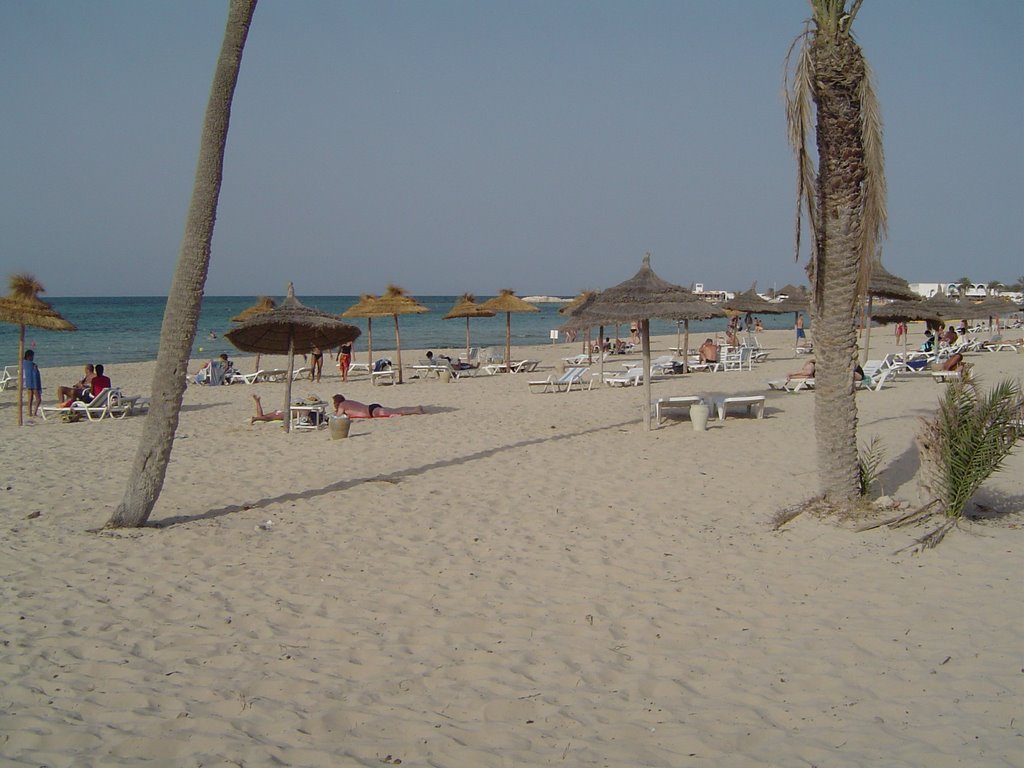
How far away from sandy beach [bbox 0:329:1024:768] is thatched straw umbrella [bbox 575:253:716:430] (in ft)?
8.34

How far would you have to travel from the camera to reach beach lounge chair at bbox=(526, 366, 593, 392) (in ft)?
54.9

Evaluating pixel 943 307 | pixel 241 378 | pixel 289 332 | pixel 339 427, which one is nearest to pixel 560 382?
pixel 289 332

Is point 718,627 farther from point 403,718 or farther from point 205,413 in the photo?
point 205,413

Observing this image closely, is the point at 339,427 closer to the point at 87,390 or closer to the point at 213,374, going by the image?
the point at 87,390

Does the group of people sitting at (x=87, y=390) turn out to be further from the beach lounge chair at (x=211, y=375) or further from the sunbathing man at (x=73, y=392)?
the beach lounge chair at (x=211, y=375)

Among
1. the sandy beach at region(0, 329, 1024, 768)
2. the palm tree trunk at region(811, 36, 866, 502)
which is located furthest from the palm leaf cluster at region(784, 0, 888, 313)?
the sandy beach at region(0, 329, 1024, 768)

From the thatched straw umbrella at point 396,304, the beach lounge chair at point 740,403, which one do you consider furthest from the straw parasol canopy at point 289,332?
the thatched straw umbrella at point 396,304

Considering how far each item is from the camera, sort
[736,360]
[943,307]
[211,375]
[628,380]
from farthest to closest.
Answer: [736,360] → [211,375] → [943,307] → [628,380]

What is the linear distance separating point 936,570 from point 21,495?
778 centimetres

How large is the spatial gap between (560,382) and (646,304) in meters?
5.75

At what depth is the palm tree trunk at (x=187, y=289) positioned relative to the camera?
636 cm

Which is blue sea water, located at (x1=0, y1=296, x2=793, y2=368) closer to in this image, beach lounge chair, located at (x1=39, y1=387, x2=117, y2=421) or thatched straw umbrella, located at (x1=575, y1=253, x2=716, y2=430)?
beach lounge chair, located at (x1=39, y1=387, x2=117, y2=421)

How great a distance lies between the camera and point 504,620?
4641 millimetres

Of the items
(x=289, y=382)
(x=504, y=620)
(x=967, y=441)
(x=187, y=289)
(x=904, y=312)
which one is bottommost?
(x=504, y=620)
